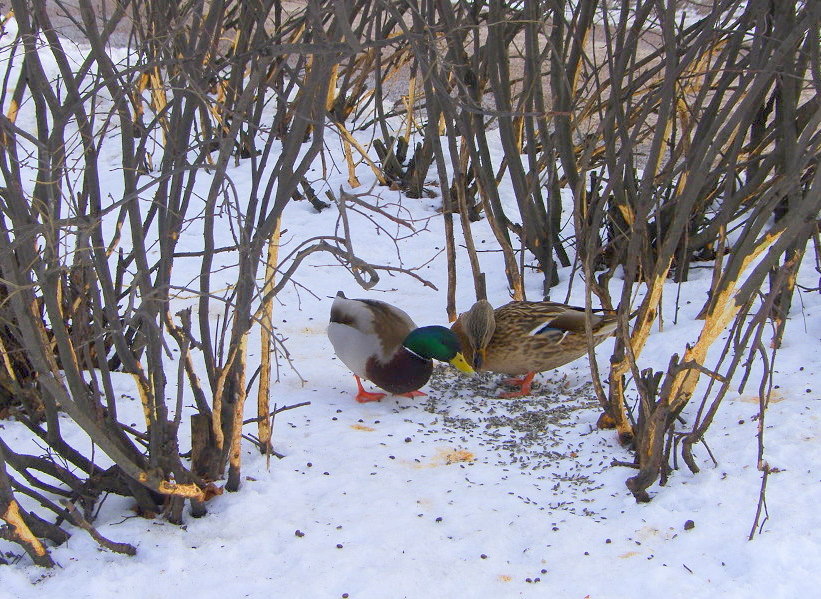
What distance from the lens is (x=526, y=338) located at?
426cm

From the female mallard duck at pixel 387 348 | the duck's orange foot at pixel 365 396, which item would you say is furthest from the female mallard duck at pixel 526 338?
the duck's orange foot at pixel 365 396

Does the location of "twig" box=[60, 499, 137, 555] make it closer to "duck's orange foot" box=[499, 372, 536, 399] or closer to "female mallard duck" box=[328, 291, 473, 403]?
"female mallard duck" box=[328, 291, 473, 403]

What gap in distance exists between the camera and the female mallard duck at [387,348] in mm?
4176

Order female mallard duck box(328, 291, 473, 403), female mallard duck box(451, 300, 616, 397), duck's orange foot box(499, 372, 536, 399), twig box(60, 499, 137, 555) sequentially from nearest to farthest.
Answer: twig box(60, 499, 137, 555) < female mallard duck box(328, 291, 473, 403) < female mallard duck box(451, 300, 616, 397) < duck's orange foot box(499, 372, 536, 399)

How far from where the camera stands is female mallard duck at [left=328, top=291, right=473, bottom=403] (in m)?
4.18

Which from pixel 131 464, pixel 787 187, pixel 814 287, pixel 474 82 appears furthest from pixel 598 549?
pixel 474 82

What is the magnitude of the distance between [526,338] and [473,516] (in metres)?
1.33

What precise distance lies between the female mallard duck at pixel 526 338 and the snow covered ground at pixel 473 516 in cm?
18

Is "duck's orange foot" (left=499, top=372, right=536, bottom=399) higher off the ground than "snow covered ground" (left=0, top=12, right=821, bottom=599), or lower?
A: higher

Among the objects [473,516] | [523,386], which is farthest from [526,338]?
[473,516]

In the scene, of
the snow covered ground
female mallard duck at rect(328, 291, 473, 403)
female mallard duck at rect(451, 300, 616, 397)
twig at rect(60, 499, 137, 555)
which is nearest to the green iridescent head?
female mallard duck at rect(328, 291, 473, 403)

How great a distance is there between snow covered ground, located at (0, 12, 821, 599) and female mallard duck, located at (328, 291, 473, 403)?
14 cm

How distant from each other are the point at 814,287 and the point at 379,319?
2.44 meters

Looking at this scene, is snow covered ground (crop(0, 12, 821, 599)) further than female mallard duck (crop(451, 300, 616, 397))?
No
